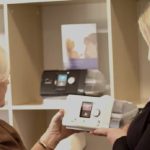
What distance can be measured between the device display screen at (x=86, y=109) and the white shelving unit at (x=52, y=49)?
21cm

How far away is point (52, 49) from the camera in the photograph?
2.19 metres

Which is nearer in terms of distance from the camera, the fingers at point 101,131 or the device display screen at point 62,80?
the fingers at point 101,131

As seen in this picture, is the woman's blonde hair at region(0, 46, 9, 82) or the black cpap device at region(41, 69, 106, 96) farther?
the black cpap device at region(41, 69, 106, 96)

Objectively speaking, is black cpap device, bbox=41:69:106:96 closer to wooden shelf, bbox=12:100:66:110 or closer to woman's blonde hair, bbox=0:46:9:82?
wooden shelf, bbox=12:100:66:110

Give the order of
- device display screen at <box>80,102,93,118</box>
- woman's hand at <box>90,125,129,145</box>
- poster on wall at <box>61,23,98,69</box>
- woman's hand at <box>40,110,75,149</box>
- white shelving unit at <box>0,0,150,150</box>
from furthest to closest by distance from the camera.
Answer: poster on wall at <box>61,23,98,69</box>
white shelving unit at <box>0,0,150,150</box>
woman's hand at <box>40,110,75,149</box>
device display screen at <box>80,102,93,118</box>
woman's hand at <box>90,125,129,145</box>

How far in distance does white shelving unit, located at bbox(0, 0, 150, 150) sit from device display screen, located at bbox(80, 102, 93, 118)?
0.21 metres

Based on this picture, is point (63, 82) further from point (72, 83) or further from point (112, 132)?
point (112, 132)

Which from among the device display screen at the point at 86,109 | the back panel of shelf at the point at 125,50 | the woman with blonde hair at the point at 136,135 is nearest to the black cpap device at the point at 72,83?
the back panel of shelf at the point at 125,50

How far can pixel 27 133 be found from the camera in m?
2.00

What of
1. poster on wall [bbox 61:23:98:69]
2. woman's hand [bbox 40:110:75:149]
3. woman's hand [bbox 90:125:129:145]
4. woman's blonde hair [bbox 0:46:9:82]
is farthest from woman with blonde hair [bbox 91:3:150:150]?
poster on wall [bbox 61:23:98:69]

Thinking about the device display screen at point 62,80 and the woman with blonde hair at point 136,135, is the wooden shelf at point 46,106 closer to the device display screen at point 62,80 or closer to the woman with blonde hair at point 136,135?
the device display screen at point 62,80

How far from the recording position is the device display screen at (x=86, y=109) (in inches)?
60.3

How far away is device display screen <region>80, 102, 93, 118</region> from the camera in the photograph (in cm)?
153

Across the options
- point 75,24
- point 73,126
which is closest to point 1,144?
point 73,126
